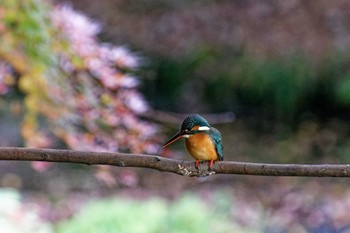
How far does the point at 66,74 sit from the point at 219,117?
4524 millimetres

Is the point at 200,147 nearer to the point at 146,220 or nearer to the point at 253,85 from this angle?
the point at 146,220

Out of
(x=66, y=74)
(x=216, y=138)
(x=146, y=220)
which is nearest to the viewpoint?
(x=216, y=138)

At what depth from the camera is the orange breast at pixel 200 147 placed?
141 centimetres

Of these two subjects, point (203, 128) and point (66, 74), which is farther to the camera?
point (66, 74)

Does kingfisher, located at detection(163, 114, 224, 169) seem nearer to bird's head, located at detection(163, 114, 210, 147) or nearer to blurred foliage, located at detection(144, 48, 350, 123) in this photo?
bird's head, located at detection(163, 114, 210, 147)

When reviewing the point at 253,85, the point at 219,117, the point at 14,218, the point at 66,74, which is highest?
the point at 253,85

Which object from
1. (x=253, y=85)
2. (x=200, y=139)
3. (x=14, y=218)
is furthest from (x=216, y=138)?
→ (x=253, y=85)

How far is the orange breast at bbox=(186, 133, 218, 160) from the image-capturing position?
1407mm

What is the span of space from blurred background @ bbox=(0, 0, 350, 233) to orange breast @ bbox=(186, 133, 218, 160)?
181cm

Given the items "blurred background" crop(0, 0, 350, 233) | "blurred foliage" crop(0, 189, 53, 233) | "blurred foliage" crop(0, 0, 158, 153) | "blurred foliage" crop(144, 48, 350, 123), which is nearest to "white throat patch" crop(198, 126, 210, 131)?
"blurred foliage" crop(0, 0, 158, 153)

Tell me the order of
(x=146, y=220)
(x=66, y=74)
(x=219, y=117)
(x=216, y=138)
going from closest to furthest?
(x=216, y=138)
(x=66, y=74)
(x=146, y=220)
(x=219, y=117)

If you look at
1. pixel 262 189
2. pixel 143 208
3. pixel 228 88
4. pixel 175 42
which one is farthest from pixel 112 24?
pixel 143 208

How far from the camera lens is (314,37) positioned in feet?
25.6

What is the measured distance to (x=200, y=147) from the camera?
1.41m
